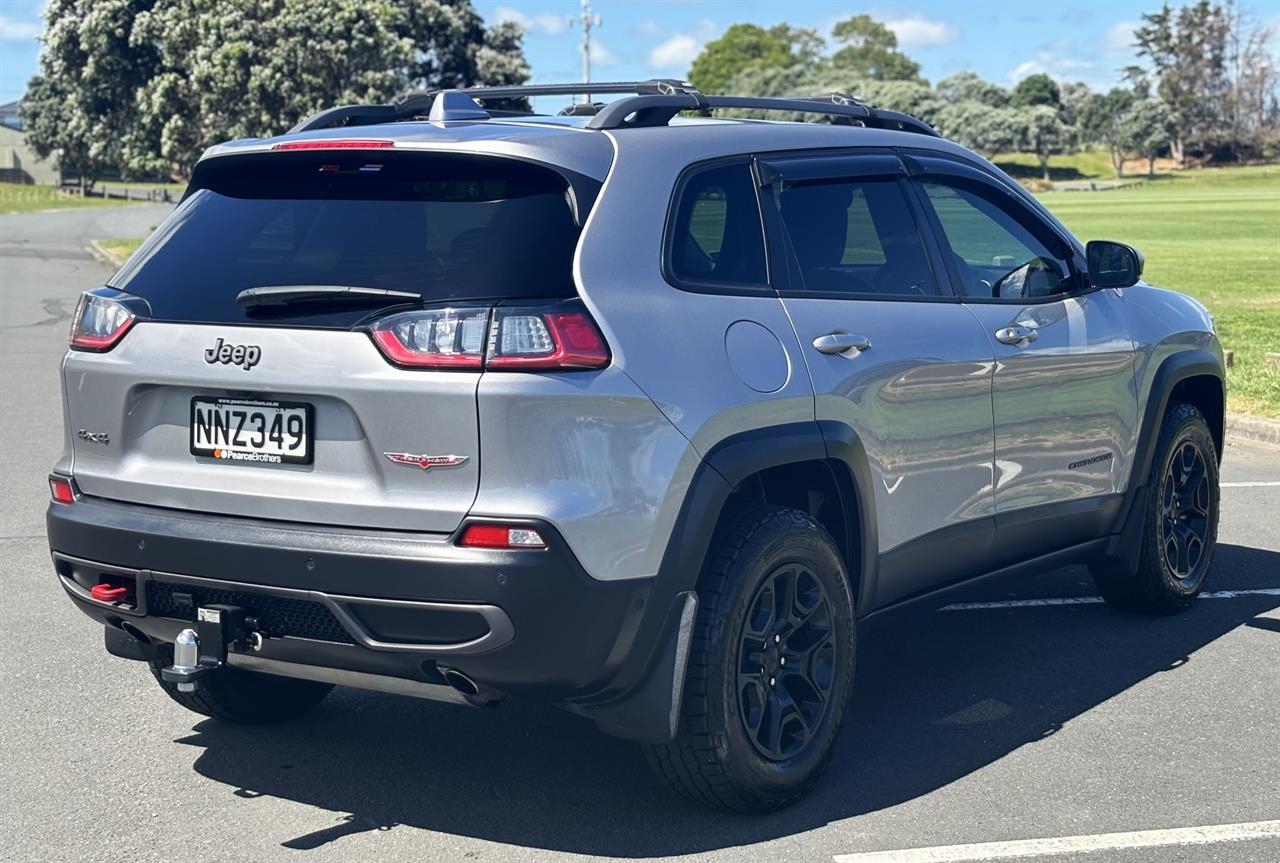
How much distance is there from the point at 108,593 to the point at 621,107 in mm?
1865

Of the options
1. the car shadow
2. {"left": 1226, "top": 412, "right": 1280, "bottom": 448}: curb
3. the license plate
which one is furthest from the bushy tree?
the license plate

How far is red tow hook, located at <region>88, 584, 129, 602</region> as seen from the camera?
4238 mm

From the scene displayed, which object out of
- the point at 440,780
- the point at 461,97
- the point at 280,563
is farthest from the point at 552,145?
the point at 440,780

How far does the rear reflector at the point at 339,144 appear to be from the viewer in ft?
13.5

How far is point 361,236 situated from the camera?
4.04 metres

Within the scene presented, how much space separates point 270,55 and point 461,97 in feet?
116

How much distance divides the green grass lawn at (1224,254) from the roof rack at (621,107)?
290 inches

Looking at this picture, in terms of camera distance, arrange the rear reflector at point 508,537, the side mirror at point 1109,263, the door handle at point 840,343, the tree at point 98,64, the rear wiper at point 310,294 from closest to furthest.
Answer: the rear reflector at point 508,537 → the rear wiper at point 310,294 → the door handle at point 840,343 → the side mirror at point 1109,263 → the tree at point 98,64

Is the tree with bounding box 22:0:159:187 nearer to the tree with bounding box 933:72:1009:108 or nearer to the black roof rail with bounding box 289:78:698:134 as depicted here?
the black roof rail with bounding box 289:78:698:134

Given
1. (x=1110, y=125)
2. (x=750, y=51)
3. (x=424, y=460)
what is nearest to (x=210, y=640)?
(x=424, y=460)

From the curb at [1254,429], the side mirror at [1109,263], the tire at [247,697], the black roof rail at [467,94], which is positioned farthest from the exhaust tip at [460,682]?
the curb at [1254,429]

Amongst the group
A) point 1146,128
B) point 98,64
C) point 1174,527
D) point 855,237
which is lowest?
point 1174,527

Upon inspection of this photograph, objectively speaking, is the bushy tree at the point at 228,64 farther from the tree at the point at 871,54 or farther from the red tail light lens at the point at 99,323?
the tree at the point at 871,54

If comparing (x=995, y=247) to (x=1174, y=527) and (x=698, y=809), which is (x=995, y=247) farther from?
(x=698, y=809)
